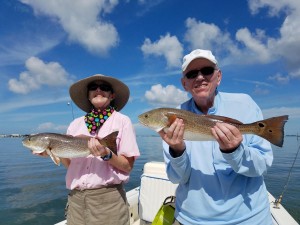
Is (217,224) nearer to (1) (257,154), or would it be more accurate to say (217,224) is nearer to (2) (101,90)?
(1) (257,154)

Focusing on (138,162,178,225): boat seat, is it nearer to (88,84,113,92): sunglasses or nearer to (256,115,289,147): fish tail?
(88,84,113,92): sunglasses

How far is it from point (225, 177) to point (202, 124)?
22.7 inches

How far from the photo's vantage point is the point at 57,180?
1758 centimetres

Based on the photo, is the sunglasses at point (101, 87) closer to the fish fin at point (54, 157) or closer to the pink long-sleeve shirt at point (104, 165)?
the pink long-sleeve shirt at point (104, 165)

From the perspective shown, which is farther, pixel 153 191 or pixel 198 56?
pixel 153 191

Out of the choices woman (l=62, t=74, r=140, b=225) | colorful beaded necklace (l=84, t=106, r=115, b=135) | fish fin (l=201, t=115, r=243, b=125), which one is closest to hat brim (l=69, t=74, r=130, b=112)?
woman (l=62, t=74, r=140, b=225)

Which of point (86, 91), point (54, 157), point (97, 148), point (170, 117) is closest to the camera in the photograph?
point (170, 117)

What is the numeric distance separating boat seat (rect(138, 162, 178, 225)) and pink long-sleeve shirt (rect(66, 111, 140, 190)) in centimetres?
162

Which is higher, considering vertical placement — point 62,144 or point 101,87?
point 101,87

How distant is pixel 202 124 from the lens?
2.99 meters

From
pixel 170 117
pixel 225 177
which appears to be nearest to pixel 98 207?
pixel 170 117

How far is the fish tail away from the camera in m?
2.68

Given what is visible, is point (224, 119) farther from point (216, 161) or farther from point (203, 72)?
point (203, 72)

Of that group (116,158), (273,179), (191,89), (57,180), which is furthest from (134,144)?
(273,179)
